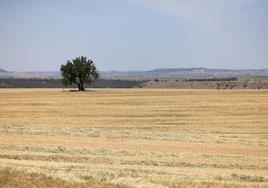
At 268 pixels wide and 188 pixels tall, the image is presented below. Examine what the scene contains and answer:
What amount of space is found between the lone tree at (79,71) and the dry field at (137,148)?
1618 inches

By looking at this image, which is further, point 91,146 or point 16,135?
point 16,135

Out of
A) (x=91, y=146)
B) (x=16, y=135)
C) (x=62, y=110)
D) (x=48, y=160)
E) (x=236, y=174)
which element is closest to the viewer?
(x=236, y=174)

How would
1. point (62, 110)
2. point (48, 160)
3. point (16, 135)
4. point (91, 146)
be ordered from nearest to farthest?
point (48, 160) < point (91, 146) < point (16, 135) < point (62, 110)

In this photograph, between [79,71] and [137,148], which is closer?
[137,148]

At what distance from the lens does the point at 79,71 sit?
98188 millimetres

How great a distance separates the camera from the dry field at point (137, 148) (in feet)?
62.0

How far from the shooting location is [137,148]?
95.5ft

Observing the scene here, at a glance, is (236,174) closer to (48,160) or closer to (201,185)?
(201,185)

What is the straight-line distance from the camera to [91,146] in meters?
29.5

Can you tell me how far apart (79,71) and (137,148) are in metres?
70.3

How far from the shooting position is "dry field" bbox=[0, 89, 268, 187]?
744 inches

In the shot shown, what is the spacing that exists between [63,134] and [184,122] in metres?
13.7

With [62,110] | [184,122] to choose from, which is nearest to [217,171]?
[184,122]

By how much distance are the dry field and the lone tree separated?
41103 mm
